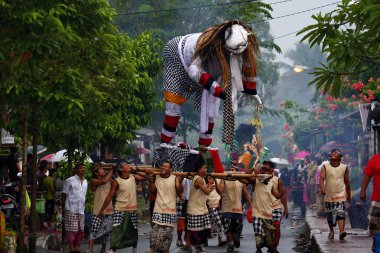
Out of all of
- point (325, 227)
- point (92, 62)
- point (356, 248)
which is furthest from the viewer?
point (325, 227)

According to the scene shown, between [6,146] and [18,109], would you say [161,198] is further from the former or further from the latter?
[6,146]

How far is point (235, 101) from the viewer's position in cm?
1723

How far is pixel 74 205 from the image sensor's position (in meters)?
18.5

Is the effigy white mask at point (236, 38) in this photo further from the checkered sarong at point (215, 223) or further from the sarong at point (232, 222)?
the checkered sarong at point (215, 223)

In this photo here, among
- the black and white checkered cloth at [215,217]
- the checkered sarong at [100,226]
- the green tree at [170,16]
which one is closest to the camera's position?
the checkered sarong at [100,226]

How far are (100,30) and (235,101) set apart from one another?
3.35 m

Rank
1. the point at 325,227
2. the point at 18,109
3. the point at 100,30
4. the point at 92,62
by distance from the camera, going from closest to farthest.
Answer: the point at 92,62
the point at 100,30
the point at 18,109
the point at 325,227

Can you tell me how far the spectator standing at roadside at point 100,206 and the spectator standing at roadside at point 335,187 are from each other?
4.09 m

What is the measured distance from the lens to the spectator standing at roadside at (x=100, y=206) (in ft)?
58.0

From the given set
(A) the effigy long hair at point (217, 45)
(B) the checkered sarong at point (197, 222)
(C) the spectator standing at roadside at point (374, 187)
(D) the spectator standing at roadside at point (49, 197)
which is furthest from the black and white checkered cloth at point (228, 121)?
(D) the spectator standing at roadside at point (49, 197)

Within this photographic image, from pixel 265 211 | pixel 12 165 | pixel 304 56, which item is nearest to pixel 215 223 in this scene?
pixel 265 211

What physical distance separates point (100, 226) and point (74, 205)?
35.9 inches

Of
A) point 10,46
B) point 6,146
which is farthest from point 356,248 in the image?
point 6,146

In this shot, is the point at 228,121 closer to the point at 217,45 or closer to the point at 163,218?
the point at 217,45
